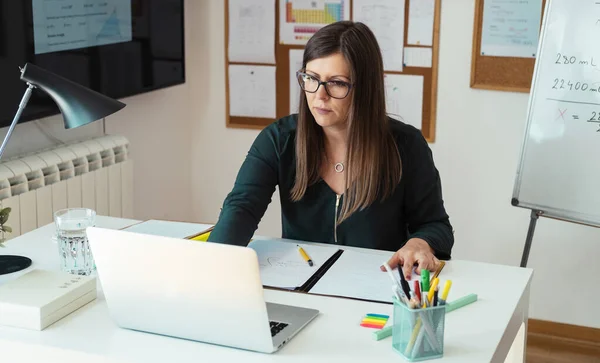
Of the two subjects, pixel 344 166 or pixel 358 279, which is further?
pixel 344 166

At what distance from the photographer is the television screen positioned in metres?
2.55

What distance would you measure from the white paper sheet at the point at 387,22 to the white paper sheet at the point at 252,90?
19.2 inches

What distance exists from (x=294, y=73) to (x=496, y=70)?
869 mm

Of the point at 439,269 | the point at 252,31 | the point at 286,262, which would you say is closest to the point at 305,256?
the point at 286,262

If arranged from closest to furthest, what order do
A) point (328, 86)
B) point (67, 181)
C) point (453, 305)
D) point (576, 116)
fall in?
point (453, 305) → point (328, 86) → point (576, 116) → point (67, 181)

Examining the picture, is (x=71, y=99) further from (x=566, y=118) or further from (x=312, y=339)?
(x=566, y=118)

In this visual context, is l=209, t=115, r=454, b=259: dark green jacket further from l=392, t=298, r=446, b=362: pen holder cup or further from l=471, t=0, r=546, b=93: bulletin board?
l=471, t=0, r=546, b=93: bulletin board

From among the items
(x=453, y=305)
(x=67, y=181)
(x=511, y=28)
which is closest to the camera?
(x=453, y=305)

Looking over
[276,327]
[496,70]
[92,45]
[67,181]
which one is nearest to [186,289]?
[276,327]

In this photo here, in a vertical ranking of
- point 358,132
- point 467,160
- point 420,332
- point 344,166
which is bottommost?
point 467,160

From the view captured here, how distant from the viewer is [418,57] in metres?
3.43

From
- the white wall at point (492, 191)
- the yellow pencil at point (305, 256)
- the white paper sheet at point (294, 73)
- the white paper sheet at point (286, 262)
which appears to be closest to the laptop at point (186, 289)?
the white paper sheet at point (286, 262)

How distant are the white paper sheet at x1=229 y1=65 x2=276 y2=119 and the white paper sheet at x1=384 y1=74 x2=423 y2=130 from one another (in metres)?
0.54

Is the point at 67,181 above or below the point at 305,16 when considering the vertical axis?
below
